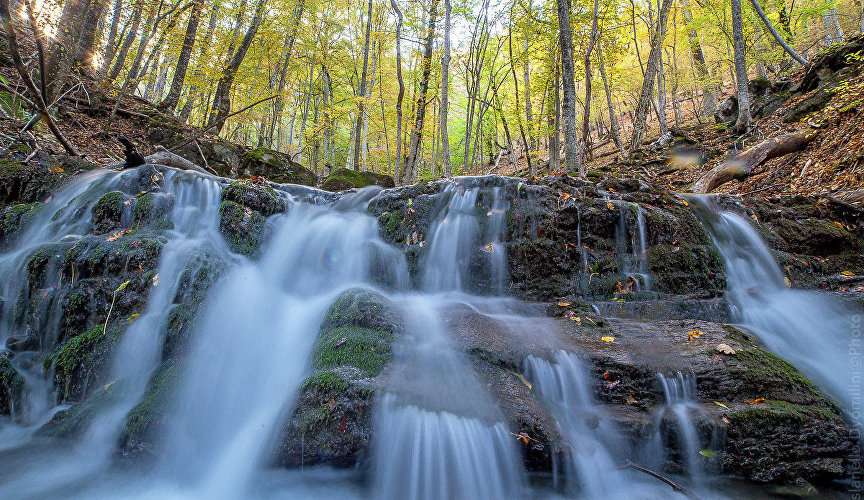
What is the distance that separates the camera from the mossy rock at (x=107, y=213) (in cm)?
481

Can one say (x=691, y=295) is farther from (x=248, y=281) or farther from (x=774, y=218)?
(x=248, y=281)

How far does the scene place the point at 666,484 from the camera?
2.73m

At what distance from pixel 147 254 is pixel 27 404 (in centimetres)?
165

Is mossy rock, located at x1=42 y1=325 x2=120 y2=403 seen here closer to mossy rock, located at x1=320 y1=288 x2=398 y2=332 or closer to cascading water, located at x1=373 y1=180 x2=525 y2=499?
mossy rock, located at x1=320 y1=288 x2=398 y2=332

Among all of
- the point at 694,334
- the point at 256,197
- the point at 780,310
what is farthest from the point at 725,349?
the point at 256,197

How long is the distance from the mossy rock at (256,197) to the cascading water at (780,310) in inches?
246

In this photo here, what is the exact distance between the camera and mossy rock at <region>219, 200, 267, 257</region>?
5207 mm

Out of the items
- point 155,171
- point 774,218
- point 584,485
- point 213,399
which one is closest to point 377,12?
point 155,171

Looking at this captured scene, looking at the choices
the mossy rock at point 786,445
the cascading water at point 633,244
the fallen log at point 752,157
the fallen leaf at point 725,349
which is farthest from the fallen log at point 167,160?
the fallen log at point 752,157

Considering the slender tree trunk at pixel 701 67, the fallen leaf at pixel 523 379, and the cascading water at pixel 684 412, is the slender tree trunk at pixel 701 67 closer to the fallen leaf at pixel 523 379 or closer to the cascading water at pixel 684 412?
the cascading water at pixel 684 412

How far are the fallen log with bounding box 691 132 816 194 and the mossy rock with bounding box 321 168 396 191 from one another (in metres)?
8.35

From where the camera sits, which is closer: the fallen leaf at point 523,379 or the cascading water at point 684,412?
the cascading water at point 684,412

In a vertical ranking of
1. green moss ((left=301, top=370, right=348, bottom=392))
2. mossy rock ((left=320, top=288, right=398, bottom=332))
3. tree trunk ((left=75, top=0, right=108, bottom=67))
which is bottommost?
green moss ((left=301, top=370, right=348, bottom=392))

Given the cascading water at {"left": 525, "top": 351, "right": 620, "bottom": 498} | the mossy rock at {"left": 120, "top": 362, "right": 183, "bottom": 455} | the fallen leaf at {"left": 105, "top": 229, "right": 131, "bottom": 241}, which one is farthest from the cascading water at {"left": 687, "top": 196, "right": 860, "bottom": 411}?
the fallen leaf at {"left": 105, "top": 229, "right": 131, "bottom": 241}
